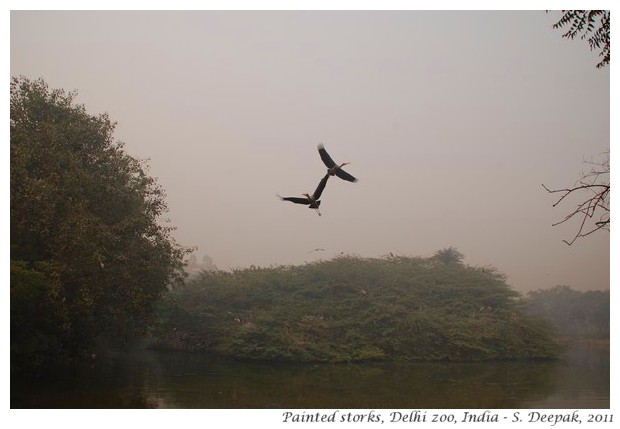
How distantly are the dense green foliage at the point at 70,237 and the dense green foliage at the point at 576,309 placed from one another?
26.0m

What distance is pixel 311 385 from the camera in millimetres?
16344

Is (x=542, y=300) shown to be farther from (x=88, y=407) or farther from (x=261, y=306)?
(x=88, y=407)

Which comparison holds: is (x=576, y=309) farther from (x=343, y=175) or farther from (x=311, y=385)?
(x=343, y=175)

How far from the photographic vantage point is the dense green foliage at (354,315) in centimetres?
2312

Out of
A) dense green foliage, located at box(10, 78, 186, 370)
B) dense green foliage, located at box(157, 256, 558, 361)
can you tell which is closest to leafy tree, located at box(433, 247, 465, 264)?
dense green foliage, located at box(157, 256, 558, 361)

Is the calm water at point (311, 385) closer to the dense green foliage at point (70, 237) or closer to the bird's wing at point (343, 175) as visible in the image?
the dense green foliage at point (70, 237)

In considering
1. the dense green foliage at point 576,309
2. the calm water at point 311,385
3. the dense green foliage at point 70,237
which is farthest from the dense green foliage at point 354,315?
the dense green foliage at point 576,309

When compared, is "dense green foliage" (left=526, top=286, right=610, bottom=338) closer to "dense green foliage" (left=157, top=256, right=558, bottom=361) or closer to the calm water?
"dense green foliage" (left=157, top=256, right=558, bottom=361)

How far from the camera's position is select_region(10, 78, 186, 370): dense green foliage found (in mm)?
13843

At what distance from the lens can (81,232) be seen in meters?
14.3

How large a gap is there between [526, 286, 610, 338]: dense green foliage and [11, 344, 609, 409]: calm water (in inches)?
570

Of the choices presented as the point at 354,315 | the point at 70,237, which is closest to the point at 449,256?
the point at 354,315

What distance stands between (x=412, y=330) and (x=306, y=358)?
4.46 metres
